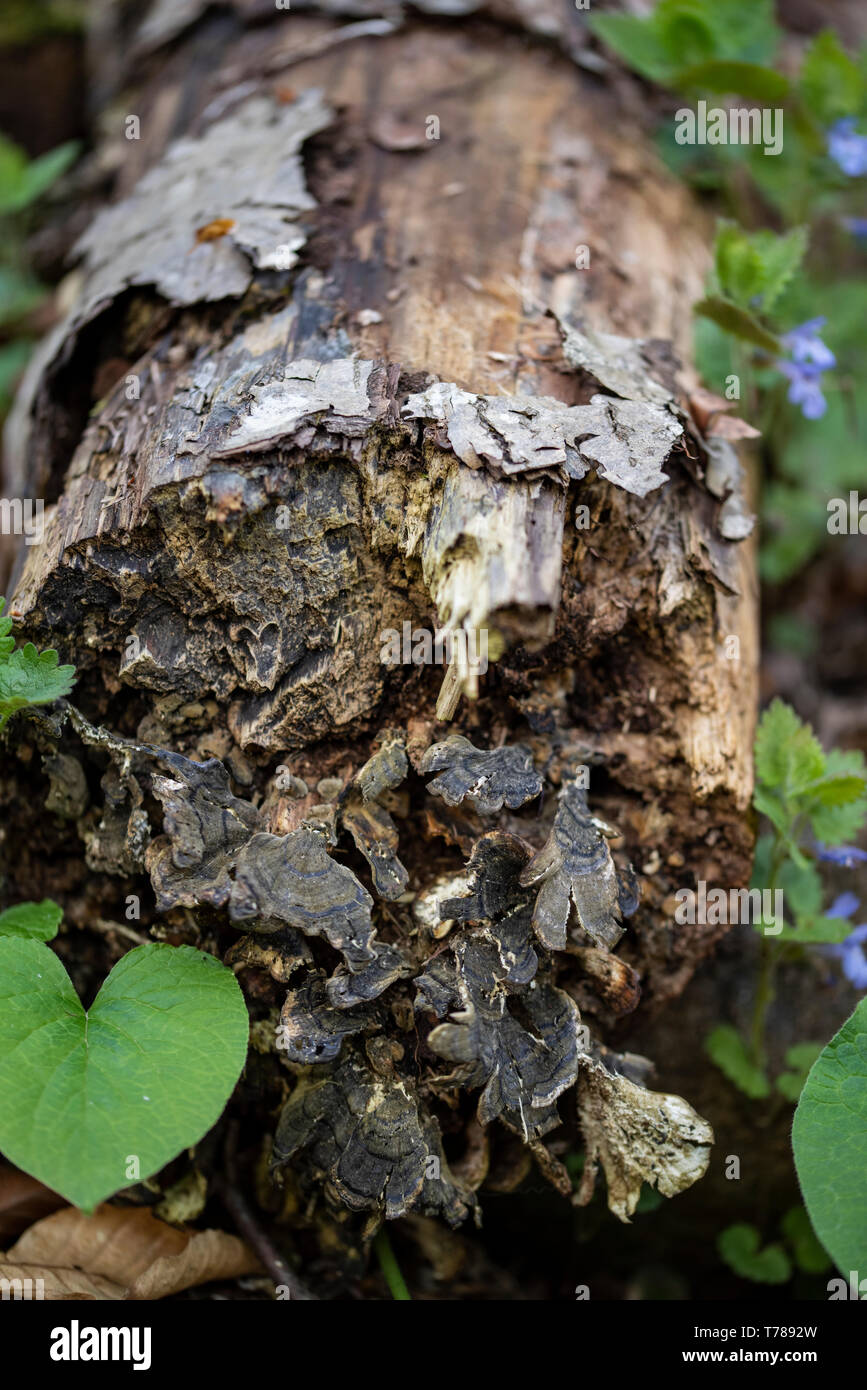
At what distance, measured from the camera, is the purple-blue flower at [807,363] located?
2.86 meters

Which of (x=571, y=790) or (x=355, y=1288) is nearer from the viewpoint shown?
(x=571, y=790)

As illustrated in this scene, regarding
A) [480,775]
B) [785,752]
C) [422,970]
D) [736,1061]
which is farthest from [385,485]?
[736,1061]

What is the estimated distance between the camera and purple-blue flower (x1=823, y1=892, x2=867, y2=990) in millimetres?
2465

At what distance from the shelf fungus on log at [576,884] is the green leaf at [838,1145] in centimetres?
46

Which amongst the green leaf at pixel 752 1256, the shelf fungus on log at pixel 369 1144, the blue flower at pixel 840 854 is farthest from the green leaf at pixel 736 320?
the green leaf at pixel 752 1256

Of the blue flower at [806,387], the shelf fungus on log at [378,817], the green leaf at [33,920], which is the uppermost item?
the blue flower at [806,387]

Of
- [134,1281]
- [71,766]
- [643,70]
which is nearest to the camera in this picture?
[134,1281]

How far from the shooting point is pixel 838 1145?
1853 mm

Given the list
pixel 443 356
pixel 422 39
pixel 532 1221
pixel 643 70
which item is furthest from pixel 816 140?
pixel 532 1221

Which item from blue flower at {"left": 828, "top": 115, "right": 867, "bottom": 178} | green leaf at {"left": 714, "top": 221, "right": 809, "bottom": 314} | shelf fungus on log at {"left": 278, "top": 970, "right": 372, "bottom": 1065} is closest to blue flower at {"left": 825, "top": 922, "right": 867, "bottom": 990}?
shelf fungus on log at {"left": 278, "top": 970, "right": 372, "bottom": 1065}

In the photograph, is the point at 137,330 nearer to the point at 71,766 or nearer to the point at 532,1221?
the point at 71,766

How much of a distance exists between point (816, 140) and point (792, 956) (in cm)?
279

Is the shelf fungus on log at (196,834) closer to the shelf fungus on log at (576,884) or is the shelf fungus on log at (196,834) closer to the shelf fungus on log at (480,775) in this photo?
the shelf fungus on log at (480,775)

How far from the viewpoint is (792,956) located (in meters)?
2.58
